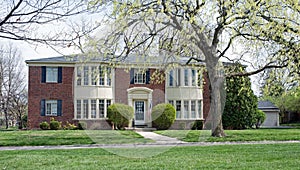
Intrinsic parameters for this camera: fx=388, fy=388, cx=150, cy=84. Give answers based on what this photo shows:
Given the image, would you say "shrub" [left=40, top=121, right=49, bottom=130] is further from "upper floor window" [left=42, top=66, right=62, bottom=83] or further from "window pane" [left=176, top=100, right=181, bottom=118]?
"window pane" [left=176, top=100, right=181, bottom=118]

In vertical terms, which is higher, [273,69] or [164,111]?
[273,69]

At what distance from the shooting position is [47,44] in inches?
264

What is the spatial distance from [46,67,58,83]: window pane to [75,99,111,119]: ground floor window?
85.3 inches

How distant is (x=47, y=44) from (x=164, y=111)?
17.2 metres

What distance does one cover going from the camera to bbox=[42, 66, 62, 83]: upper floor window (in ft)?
85.0

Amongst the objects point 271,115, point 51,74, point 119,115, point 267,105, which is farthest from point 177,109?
point 267,105

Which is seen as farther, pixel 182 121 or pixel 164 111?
pixel 182 121

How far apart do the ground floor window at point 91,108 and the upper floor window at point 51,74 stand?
203 centimetres

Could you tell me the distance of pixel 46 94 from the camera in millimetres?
25938

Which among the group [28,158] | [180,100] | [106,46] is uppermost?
[106,46]

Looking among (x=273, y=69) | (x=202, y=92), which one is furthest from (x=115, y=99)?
(x=273, y=69)

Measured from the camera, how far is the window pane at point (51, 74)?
1025 inches

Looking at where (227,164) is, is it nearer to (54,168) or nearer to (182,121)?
(54,168)

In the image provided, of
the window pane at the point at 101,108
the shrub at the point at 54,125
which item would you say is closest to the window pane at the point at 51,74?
the shrub at the point at 54,125
